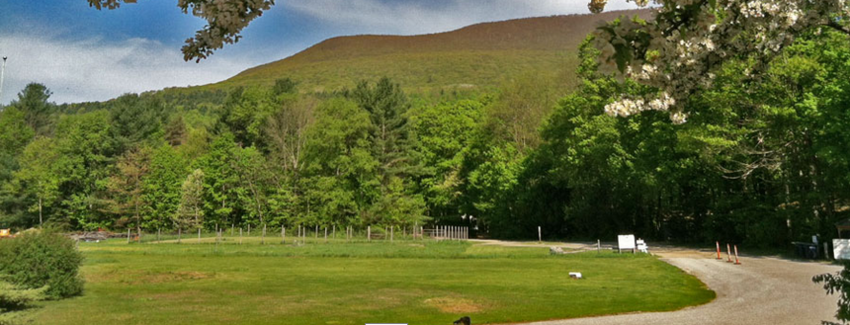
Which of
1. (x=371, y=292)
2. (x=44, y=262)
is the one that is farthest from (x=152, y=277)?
(x=371, y=292)

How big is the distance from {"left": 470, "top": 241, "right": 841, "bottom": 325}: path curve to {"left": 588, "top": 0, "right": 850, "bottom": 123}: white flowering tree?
7.95 m

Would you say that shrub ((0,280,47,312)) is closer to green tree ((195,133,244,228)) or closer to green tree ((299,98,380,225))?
green tree ((299,98,380,225))

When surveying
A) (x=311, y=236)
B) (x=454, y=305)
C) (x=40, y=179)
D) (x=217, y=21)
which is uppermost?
(x=40, y=179)

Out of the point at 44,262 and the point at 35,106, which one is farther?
the point at 35,106

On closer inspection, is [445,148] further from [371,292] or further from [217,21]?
[217,21]

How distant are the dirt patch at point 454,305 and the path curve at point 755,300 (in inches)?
90.7

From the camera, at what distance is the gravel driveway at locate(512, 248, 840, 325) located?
13672 millimetres

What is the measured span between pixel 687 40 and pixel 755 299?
48.2 feet

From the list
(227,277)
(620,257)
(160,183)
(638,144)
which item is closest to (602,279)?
(620,257)

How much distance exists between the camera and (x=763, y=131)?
32.0m

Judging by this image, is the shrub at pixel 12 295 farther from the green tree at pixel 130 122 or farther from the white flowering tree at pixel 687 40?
the green tree at pixel 130 122

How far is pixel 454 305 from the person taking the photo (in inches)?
637

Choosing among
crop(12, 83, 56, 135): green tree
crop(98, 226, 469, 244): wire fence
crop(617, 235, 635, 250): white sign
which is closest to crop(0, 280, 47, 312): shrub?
crop(617, 235, 635, 250): white sign

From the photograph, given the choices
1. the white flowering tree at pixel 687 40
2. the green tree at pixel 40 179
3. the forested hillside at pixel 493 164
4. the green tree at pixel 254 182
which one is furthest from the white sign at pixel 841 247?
the green tree at pixel 40 179
